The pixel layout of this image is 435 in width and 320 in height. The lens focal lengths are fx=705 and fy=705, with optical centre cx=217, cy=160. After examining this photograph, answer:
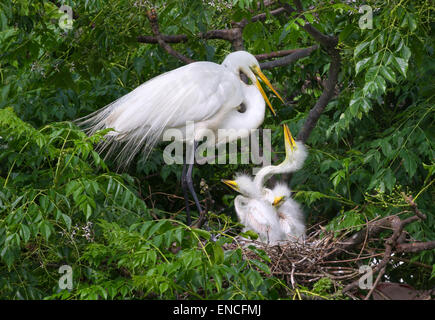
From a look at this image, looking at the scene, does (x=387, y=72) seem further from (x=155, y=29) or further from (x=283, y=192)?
(x=155, y=29)

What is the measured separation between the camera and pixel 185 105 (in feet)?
12.7

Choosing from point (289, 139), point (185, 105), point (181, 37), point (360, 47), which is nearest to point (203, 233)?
point (360, 47)

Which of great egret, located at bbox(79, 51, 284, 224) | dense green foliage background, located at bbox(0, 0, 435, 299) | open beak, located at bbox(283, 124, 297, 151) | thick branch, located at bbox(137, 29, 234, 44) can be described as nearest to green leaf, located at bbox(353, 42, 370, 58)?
dense green foliage background, located at bbox(0, 0, 435, 299)

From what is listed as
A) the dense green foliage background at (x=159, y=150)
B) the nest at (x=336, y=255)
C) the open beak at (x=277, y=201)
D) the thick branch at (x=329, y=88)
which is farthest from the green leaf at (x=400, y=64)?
the open beak at (x=277, y=201)

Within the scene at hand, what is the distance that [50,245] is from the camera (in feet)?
9.05

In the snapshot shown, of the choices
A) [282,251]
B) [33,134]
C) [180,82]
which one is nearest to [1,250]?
[33,134]

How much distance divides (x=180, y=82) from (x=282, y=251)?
1184 millimetres

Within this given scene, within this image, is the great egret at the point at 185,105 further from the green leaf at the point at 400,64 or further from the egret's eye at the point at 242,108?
the green leaf at the point at 400,64

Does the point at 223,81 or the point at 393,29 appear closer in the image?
the point at 393,29

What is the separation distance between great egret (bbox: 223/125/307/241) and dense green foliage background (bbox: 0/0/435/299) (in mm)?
127

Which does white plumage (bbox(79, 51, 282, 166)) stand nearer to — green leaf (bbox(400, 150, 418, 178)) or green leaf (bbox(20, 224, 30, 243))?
green leaf (bbox(400, 150, 418, 178))

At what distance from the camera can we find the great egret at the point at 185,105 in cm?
382

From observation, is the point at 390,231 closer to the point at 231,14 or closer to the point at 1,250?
the point at 231,14

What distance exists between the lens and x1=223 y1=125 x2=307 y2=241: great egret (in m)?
3.71
